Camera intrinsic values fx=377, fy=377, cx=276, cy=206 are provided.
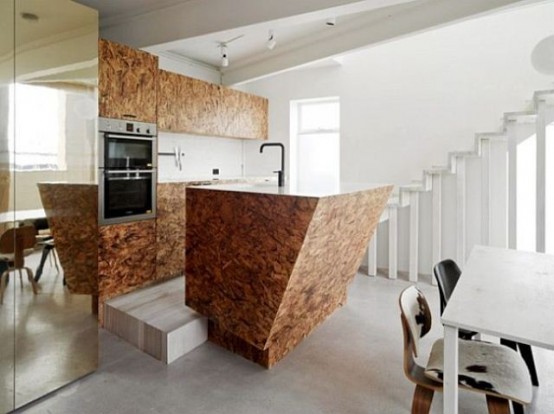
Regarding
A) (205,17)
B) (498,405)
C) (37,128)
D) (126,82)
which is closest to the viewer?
(498,405)

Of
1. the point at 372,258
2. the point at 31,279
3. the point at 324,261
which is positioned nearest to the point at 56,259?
the point at 31,279

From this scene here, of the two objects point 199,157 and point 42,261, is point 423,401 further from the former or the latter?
point 199,157

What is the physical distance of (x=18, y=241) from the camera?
7.40ft

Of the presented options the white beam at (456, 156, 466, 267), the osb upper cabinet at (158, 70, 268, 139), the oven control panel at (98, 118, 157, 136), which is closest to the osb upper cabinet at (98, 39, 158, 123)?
the oven control panel at (98, 118, 157, 136)

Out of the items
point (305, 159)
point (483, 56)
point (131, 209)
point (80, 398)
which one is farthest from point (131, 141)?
point (483, 56)

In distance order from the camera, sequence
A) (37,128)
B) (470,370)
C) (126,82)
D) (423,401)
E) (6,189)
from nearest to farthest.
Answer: (470,370), (423,401), (6,189), (37,128), (126,82)

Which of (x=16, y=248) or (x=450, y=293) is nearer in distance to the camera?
(x=16, y=248)

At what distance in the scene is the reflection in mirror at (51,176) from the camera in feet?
7.31

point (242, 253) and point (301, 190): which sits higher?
point (301, 190)

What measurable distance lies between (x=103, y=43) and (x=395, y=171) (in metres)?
4.01

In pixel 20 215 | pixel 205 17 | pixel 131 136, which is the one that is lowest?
pixel 20 215

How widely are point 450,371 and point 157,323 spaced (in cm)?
228

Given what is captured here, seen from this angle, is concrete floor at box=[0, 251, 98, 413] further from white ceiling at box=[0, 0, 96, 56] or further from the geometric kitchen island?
white ceiling at box=[0, 0, 96, 56]

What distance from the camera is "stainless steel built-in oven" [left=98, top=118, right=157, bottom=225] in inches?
140
